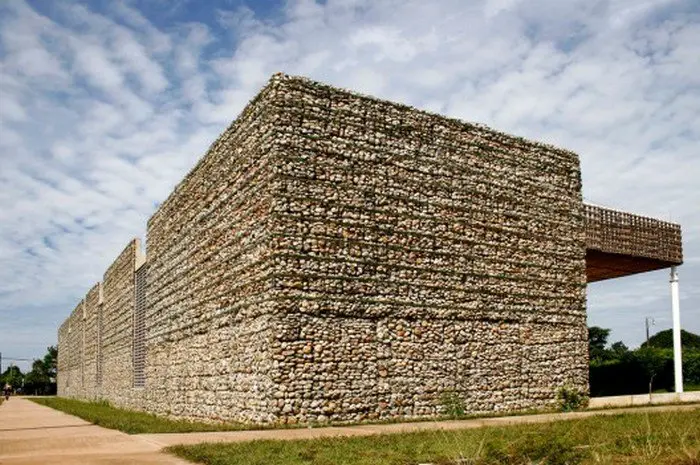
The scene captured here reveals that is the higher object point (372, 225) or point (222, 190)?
point (222, 190)

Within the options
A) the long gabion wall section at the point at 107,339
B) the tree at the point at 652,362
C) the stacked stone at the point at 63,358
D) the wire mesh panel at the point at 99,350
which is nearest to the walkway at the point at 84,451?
the long gabion wall section at the point at 107,339

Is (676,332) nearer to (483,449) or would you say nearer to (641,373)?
(641,373)

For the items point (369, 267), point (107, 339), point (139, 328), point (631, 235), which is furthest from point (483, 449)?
point (107, 339)

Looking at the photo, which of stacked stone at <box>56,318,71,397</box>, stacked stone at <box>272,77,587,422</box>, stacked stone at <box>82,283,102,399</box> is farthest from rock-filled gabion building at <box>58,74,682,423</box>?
stacked stone at <box>56,318,71,397</box>

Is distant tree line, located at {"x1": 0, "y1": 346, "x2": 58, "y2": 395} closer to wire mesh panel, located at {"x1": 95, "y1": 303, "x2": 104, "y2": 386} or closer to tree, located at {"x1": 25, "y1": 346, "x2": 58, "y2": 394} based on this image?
tree, located at {"x1": 25, "y1": 346, "x2": 58, "y2": 394}

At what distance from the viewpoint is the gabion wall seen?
14648mm

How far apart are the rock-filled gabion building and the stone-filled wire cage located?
0.40 ft

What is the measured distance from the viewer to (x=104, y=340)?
39.2 m

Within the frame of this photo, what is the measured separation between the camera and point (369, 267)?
51.3 feet

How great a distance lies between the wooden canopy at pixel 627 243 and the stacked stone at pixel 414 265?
1645 mm

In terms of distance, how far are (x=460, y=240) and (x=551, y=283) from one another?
3610 mm

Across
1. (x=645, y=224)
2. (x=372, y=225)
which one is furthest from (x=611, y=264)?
(x=372, y=225)

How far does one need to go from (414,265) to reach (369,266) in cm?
134

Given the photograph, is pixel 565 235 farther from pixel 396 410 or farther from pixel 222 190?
pixel 222 190
